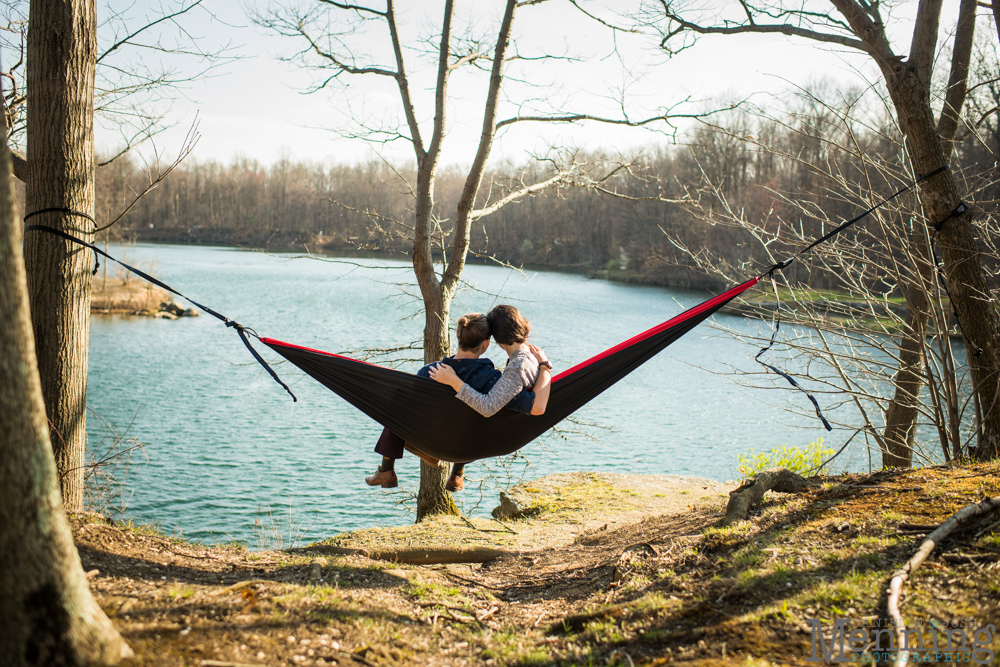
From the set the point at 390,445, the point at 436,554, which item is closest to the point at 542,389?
the point at 390,445

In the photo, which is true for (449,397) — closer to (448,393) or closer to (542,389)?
(448,393)

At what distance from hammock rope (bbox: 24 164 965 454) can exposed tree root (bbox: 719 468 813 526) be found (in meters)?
0.37

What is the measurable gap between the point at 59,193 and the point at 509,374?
1889 mm

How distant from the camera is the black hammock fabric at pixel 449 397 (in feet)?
8.59

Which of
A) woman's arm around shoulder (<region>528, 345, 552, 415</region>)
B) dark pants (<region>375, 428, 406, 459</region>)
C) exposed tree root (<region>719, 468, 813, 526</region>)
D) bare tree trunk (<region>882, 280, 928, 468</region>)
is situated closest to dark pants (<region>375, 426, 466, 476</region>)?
dark pants (<region>375, 428, 406, 459</region>)

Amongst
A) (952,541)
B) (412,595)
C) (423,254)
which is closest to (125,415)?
(423,254)

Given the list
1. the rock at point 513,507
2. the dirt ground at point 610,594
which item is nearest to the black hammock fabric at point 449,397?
the dirt ground at point 610,594

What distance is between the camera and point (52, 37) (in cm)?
243

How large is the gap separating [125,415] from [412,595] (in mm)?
8902

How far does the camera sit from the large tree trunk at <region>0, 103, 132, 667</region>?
4.06ft

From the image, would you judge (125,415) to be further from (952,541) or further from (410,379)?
(952,541)

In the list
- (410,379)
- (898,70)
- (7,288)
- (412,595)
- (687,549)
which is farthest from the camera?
(898,70)

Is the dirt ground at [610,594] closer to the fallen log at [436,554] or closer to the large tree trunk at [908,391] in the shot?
the fallen log at [436,554]
